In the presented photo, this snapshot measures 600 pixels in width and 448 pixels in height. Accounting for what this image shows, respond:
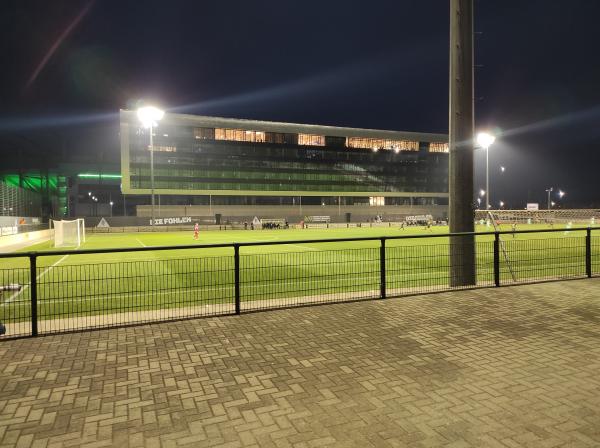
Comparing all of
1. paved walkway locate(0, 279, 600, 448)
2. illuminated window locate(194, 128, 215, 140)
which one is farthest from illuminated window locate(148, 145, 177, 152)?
paved walkway locate(0, 279, 600, 448)

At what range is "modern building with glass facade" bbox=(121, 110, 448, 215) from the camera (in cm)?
8944

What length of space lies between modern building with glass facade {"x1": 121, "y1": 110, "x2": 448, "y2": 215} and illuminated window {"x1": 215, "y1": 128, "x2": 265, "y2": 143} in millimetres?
230

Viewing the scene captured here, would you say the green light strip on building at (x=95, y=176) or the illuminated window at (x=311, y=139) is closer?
the illuminated window at (x=311, y=139)

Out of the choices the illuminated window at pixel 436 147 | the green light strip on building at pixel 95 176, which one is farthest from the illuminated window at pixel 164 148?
the illuminated window at pixel 436 147

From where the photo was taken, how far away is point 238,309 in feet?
25.2

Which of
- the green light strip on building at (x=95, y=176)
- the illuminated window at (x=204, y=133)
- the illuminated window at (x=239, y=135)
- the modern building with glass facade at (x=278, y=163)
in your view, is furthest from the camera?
the green light strip on building at (x=95, y=176)

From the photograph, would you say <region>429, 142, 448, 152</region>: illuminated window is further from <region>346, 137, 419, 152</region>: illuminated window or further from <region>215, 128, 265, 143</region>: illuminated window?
<region>215, 128, 265, 143</region>: illuminated window

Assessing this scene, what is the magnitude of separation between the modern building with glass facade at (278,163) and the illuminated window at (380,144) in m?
0.26

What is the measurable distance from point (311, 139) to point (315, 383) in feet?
339

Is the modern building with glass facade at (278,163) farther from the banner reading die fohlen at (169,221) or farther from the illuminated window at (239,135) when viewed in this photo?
the banner reading die fohlen at (169,221)

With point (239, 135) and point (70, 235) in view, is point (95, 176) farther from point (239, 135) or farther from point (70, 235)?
point (70, 235)

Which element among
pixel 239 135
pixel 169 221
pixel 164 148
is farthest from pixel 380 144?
pixel 169 221

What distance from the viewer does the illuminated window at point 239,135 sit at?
317 ft

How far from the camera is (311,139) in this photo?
105375 millimetres
